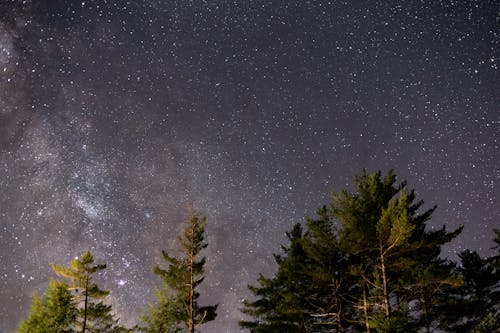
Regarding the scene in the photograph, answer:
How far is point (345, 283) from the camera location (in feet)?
71.2

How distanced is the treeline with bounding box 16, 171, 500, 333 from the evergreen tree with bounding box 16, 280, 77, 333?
0.06 metres

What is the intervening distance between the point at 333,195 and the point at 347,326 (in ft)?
26.2

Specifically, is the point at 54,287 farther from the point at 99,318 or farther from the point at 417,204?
the point at 417,204

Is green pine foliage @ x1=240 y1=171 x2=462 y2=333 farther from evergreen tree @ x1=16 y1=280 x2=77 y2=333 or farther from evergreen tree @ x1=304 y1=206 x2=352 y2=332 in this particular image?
evergreen tree @ x1=16 y1=280 x2=77 y2=333

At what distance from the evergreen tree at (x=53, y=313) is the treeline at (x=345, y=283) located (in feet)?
0.19

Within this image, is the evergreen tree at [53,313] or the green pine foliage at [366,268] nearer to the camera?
the green pine foliage at [366,268]

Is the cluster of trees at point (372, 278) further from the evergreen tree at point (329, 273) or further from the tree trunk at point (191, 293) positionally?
the tree trunk at point (191, 293)

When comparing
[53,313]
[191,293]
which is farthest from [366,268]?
[53,313]

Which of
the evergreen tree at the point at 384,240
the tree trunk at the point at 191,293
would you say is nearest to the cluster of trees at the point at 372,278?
the evergreen tree at the point at 384,240

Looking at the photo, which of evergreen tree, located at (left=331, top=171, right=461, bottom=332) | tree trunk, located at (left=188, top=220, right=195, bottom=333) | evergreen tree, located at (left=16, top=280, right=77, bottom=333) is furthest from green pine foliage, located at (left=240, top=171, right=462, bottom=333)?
evergreen tree, located at (left=16, top=280, right=77, bottom=333)

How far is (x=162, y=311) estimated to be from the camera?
1004 inches

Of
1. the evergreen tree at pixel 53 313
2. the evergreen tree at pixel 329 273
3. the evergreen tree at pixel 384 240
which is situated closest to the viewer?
the evergreen tree at pixel 384 240

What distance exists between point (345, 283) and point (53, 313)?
57.9 feet

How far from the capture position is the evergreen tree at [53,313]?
22.4 m
